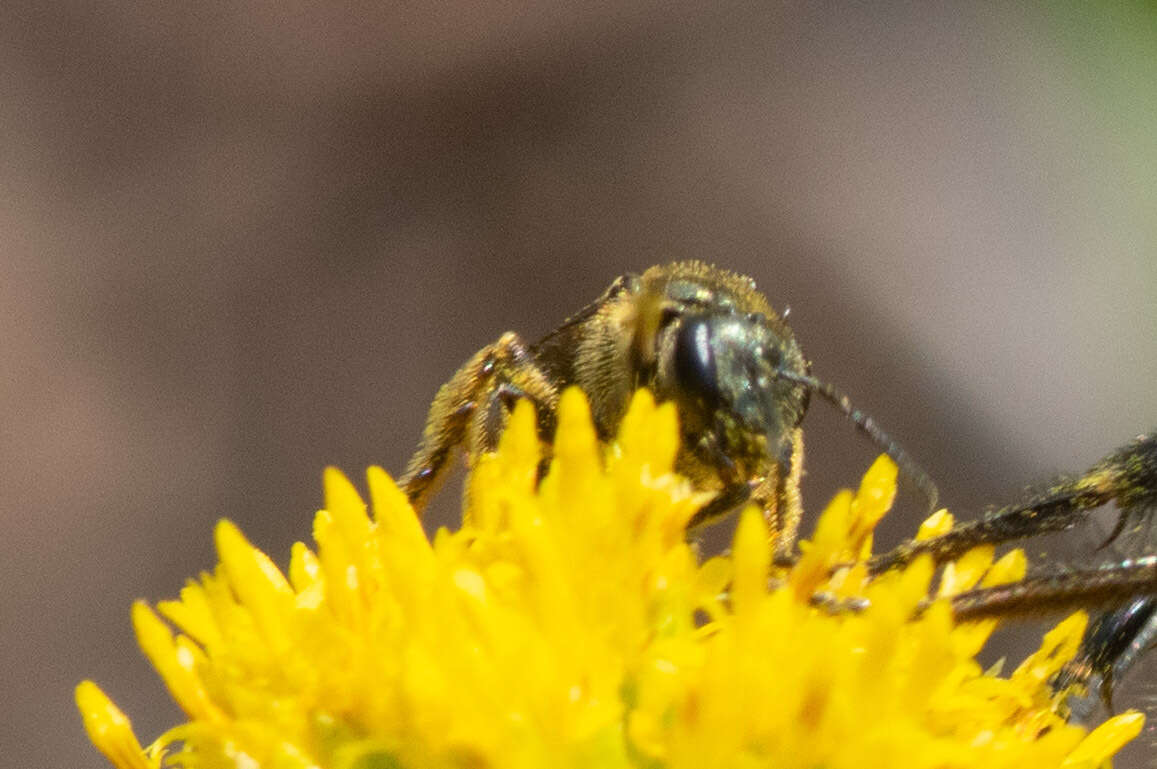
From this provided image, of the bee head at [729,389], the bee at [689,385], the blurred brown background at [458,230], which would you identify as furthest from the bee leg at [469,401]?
the blurred brown background at [458,230]

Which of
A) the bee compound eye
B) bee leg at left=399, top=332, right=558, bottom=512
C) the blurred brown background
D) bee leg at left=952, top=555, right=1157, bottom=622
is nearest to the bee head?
the bee compound eye

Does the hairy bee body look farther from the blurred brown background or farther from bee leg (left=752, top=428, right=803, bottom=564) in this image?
the blurred brown background

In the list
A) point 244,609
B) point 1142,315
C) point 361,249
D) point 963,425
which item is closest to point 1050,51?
point 1142,315

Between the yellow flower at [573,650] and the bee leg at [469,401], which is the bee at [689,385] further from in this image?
the yellow flower at [573,650]

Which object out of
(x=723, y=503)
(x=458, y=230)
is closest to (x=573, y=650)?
(x=723, y=503)

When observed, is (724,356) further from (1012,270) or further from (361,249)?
(1012,270)
